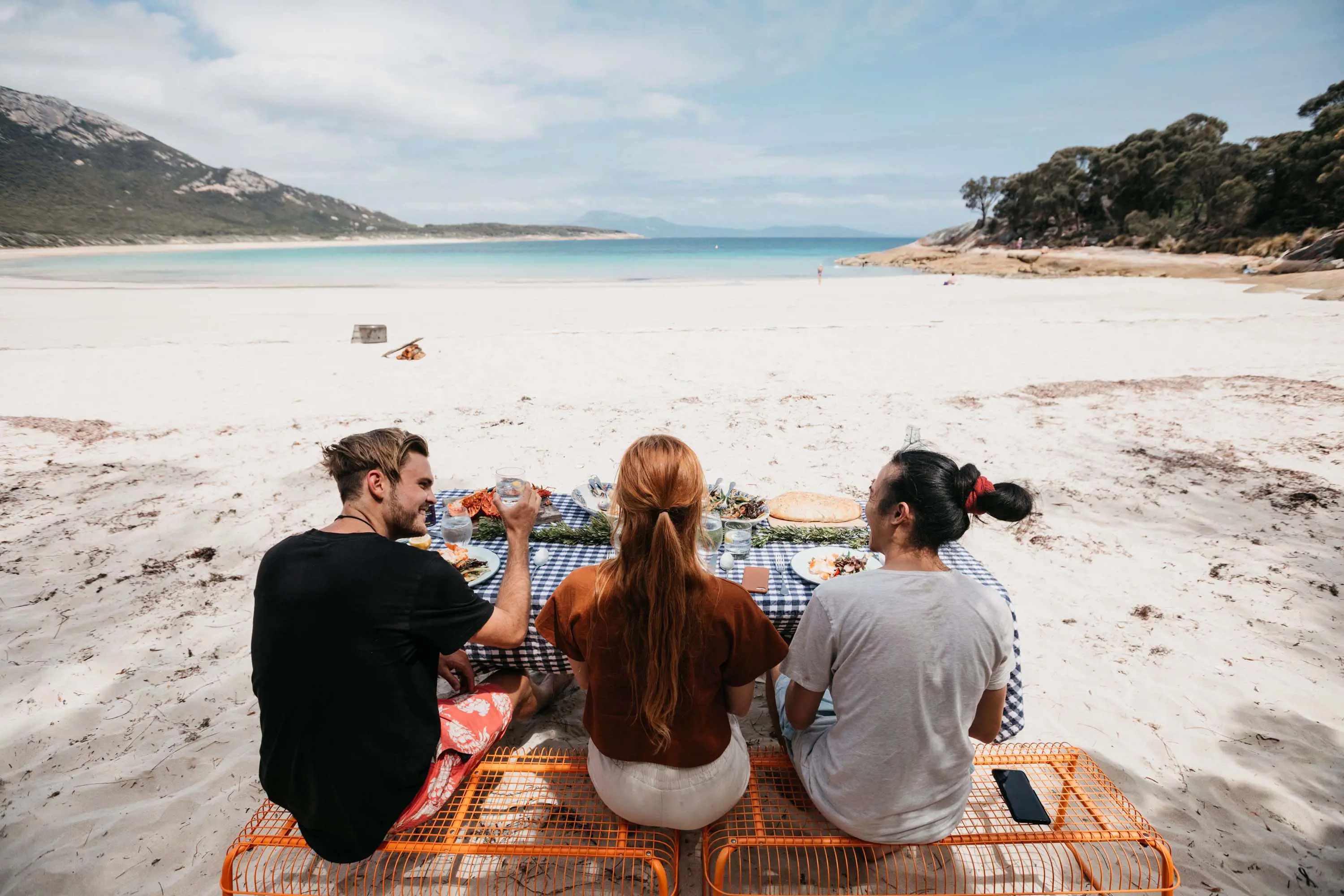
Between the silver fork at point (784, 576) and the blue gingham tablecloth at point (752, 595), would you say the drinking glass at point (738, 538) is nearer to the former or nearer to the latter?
the blue gingham tablecloth at point (752, 595)

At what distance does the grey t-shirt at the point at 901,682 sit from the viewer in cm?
190

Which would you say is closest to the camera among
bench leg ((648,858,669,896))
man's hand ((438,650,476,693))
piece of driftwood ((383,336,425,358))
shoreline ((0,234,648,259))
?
bench leg ((648,858,669,896))

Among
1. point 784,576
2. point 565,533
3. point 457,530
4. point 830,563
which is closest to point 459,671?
point 457,530

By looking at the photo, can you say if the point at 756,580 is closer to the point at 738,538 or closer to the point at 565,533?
the point at 738,538

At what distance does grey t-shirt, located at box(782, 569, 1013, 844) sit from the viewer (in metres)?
1.90

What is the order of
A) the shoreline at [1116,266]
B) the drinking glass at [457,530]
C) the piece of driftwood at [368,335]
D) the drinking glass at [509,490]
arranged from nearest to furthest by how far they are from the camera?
1. the drinking glass at [509,490]
2. the drinking glass at [457,530]
3. the piece of driftwood at [368,335]
4. the shoreline at [1116,266]

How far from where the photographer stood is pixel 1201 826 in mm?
2725

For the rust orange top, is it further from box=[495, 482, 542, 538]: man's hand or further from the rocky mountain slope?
the rocky mountain slope

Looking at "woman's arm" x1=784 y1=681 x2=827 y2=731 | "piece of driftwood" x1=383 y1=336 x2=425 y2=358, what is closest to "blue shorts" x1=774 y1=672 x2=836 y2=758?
"woman's arm" x1=784 y1=681 x2=827 y2=731

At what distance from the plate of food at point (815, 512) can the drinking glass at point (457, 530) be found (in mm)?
1539

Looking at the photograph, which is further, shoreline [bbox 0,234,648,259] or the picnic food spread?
shoreline [bbox 0,234,648,259]

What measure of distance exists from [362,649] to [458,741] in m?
0.85

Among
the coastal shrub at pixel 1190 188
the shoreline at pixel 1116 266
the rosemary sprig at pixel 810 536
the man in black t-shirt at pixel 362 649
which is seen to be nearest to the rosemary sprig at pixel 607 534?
the rosemary sprig at pixel 810 536

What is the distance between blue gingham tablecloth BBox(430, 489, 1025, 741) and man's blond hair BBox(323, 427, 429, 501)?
0.70 metres
